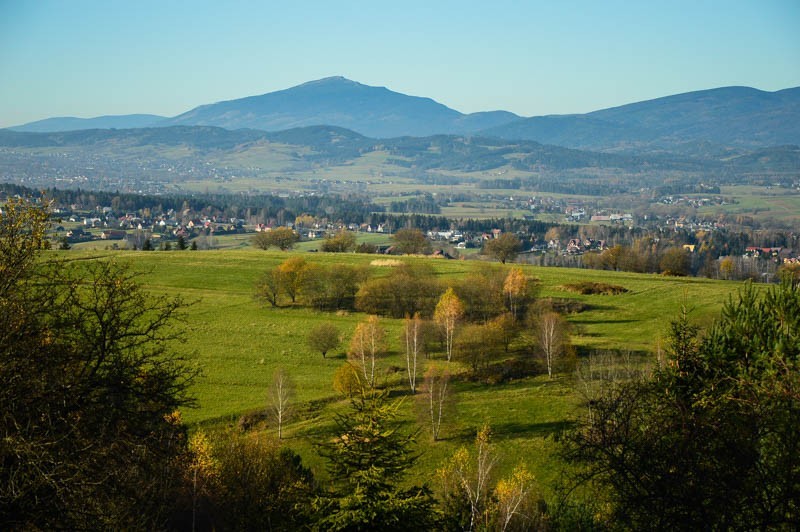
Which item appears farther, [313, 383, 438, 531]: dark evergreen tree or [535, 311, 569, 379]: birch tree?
[535, 311, 569, 379]: birch tree

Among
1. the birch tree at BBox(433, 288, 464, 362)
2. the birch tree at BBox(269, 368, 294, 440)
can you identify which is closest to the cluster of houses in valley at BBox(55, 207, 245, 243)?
the birch tree at BBox(433, 288, 464, 362)

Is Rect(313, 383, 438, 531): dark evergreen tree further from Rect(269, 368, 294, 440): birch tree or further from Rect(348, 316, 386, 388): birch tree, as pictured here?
Rect(348, 316, 386, 388): birch tree

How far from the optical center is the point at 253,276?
2835 inches

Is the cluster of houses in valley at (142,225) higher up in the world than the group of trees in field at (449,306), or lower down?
higher up

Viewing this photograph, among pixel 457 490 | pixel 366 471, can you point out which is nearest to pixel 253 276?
pixel 457 490

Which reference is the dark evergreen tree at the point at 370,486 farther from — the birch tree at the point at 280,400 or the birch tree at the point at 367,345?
the birch tree at the point at 367,345

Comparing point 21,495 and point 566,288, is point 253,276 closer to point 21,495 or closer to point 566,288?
point 566,288

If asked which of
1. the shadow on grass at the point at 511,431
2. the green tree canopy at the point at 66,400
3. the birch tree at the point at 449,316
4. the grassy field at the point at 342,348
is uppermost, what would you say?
the green tree canopy at the point at 66,400

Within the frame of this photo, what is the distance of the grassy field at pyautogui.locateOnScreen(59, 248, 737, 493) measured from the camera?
34.8m

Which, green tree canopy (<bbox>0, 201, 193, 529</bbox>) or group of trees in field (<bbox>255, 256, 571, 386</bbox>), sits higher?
green tree canopy (<bbox>0, 201, 193, 529</bbox>)

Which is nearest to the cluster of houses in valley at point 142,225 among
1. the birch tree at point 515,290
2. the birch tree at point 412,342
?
the birch tree at point 515,290

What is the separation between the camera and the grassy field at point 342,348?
34812mm

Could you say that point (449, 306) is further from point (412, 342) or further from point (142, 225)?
point (142, 225)

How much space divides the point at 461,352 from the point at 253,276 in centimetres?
3408
